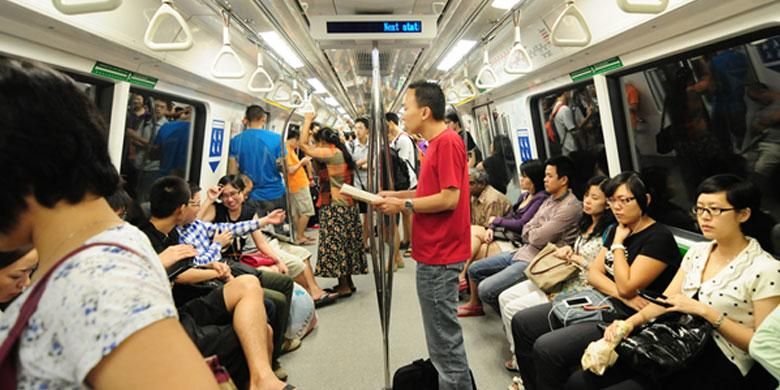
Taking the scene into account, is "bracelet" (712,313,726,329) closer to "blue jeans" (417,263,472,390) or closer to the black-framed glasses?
the black-framed glasses

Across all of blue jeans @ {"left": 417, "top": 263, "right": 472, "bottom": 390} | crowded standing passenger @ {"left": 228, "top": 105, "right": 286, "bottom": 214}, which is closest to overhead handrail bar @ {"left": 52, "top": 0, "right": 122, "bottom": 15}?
blue jeans @ {"left": 417, "top": 263, "right": 472, "bottom": 390}

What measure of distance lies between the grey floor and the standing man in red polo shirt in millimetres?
765

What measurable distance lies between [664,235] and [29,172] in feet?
8.92

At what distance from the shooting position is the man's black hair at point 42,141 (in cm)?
53

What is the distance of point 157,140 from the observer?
424cm

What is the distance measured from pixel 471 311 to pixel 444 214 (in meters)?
2.01

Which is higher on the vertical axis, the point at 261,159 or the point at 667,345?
the point at 261,159

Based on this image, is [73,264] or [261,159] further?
[261,159]

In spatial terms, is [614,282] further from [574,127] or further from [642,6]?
[574,127]

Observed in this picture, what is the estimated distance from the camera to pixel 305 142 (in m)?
4.43

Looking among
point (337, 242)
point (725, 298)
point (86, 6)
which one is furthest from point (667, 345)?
point (337, 242)

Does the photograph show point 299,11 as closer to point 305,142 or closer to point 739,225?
point 305,142

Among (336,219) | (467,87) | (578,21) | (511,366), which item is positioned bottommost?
(511,366)

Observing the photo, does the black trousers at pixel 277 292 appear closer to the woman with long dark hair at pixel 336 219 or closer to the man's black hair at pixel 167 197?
the man's black hair at pixel 167 197
